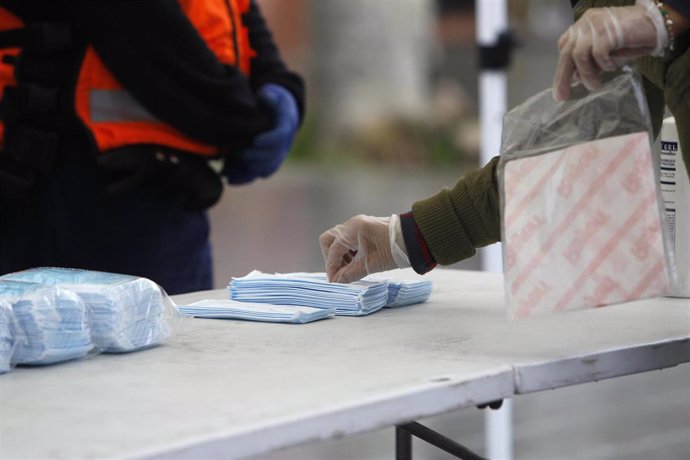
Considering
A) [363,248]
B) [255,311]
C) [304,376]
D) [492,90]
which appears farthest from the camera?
[492,90]

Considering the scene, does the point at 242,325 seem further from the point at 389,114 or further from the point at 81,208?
the point at 389,114

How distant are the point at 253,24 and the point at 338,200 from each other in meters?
8.80

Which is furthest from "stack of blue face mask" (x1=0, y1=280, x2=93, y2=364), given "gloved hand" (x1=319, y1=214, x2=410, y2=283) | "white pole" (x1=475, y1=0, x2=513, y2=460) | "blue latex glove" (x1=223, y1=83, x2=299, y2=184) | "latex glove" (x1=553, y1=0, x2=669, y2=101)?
"white pole" (x1=475, y1=0, x2=513, y2=460)

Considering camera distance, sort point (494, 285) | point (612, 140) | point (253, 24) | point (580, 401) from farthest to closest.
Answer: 1. point (580, 401)
2. point (253, 24)
3. point (494, 285)
4. point (612, 140)

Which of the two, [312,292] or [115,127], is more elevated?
[115,127]

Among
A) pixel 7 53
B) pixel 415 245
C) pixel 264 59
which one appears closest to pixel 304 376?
pixel 415 245

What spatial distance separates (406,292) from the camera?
1.60 m

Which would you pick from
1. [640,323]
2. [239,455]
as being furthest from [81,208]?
[239,455]

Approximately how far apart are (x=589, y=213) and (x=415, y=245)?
1.27ft

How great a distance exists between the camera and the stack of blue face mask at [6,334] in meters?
1.14

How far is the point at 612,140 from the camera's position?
1211 mm

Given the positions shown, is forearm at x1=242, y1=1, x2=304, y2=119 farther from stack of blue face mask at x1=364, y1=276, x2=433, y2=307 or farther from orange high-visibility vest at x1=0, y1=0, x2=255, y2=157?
stack of blue face mask at x1=364, y1=276, x2=433, y2=307

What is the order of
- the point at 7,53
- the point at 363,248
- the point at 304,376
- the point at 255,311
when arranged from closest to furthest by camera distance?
the point at 304,376
the point at 255,311
the point at 363,248
the point at 7,53

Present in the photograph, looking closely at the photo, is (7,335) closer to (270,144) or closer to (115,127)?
(115,127)
